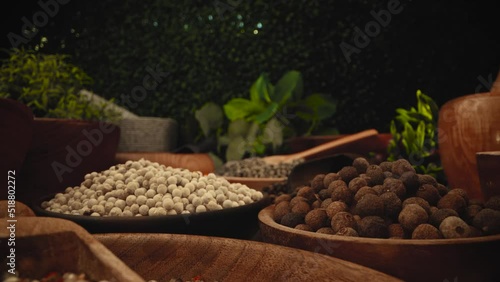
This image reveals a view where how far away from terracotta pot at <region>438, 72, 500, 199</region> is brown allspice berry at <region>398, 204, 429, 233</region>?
1.38 feet

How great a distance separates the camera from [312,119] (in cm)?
269

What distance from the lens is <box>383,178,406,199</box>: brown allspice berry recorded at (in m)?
0.70

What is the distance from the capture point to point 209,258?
0.62 metres

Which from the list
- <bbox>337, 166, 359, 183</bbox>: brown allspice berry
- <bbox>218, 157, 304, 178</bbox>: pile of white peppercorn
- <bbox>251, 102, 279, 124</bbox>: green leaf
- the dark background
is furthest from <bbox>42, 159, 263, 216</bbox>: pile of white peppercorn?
the dark background

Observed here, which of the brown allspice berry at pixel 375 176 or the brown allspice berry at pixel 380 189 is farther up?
the brown allspice berry at pixel 375 176

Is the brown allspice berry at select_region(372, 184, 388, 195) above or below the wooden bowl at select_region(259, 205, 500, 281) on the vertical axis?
above

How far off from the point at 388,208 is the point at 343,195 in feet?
0.27

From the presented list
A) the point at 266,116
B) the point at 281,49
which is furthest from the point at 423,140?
the point at 281,49

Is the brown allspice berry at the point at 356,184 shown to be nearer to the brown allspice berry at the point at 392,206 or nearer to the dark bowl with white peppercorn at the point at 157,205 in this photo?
the brown allspice berry at the point at 392,206

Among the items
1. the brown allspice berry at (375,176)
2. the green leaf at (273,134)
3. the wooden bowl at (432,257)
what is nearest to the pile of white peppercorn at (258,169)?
the green leaf at (273,134)

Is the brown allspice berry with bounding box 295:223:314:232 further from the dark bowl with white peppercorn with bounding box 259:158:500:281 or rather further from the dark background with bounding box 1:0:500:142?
the dark background with bounding box 1:0:500:142

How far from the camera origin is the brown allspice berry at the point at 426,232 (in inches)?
23.1

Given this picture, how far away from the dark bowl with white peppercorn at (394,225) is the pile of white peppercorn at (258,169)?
83 centimetres

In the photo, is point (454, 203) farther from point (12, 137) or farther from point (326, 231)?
point (12, 137)
